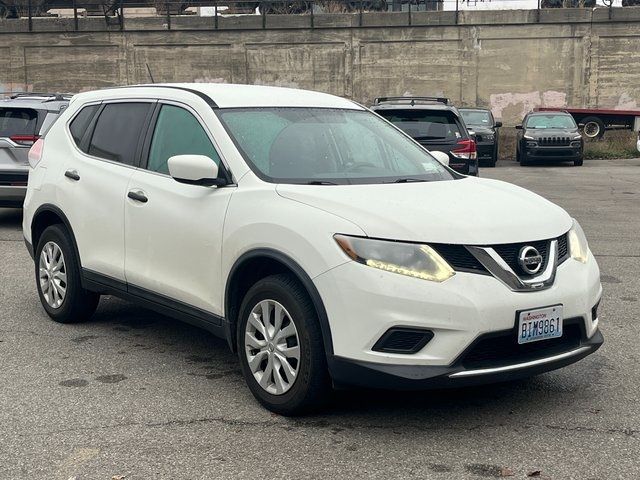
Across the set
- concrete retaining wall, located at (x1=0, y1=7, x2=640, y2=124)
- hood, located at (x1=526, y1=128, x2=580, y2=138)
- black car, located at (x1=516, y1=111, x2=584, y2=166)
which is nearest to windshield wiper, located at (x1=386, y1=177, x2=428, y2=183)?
black car, located at (x1=516, y1=111, x2=584, y2=166)

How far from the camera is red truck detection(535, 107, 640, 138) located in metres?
31.0

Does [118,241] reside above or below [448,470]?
above

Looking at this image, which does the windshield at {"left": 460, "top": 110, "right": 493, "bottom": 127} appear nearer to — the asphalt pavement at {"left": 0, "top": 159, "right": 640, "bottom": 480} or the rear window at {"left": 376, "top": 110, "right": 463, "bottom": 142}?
the rear window at {"left": 376, "top": 110, "right": 463, "bottom": 142}

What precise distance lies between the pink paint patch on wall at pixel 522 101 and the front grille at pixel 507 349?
3376 centimetres

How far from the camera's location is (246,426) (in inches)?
172

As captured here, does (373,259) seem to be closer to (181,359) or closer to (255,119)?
(255,119)

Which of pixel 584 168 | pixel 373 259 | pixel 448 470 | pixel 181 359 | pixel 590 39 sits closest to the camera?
pixel 448 470

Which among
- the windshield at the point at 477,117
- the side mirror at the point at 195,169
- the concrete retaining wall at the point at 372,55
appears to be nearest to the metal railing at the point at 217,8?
the concrete retaining wall at the point at 372,55

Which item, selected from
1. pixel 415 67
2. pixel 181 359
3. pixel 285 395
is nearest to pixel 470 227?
pixel 285 395

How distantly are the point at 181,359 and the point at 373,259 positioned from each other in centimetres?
206

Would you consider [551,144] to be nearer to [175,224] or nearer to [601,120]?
[601,120]

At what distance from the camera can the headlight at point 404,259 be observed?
159 inches

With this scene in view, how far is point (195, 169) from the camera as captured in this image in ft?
15.7

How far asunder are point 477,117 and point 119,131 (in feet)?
68.3
